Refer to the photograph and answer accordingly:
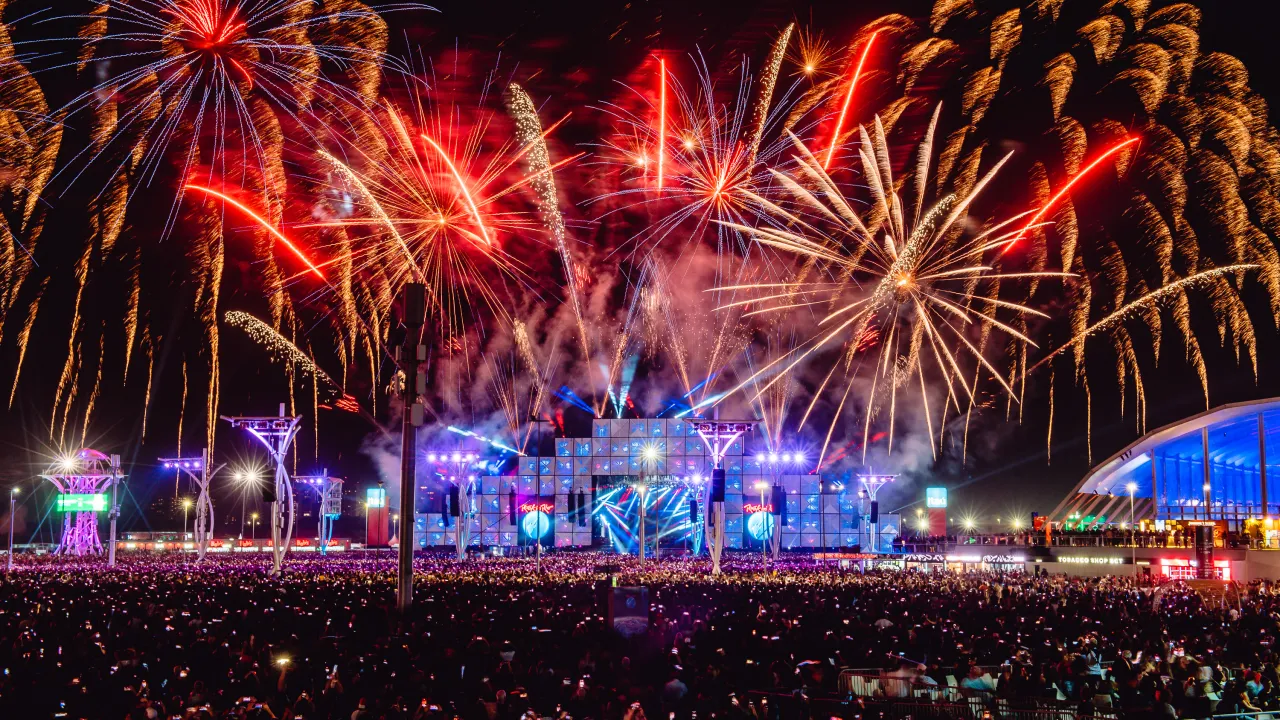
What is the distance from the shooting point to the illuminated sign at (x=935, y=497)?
8044cm

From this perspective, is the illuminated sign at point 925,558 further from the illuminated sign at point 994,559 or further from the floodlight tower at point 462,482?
the floodlight tower at point 462,482

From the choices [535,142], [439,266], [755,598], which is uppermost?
[535,142]

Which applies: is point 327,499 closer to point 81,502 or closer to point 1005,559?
point 81,502

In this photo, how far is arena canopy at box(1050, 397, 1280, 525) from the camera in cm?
5091

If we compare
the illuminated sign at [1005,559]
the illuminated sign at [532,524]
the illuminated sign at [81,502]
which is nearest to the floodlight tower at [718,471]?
the illuminated sign at [1005,559]

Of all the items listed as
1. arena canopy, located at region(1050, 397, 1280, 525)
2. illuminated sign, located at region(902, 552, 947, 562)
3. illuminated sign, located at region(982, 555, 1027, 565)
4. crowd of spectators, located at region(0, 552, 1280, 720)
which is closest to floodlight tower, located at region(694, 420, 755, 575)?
crowd of spectators, located at region(0, 552, 1280, 720)

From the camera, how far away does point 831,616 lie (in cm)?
2142

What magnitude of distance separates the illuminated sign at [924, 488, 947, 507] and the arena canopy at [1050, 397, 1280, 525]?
9342 millimetres

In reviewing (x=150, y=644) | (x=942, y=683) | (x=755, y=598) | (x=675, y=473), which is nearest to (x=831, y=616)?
(x=755, y=598)

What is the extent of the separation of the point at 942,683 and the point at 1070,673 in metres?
1.77

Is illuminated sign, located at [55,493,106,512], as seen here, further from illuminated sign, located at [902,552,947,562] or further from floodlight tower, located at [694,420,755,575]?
illuminated sign, located at [902,552,947,562]

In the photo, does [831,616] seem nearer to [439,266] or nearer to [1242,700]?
[1242,700]

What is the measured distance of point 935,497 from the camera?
80.8 metres

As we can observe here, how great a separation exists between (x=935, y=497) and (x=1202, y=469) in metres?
21.6
